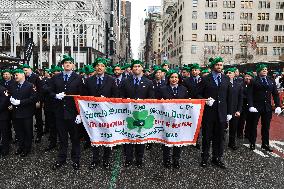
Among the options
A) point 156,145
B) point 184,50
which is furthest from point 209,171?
point 184,50

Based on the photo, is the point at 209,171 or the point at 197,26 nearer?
the point at 209,171

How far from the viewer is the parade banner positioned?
7.34 metres

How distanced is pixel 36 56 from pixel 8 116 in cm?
4622

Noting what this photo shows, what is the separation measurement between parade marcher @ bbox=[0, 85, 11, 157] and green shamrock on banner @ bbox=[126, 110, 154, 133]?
10.6 feet

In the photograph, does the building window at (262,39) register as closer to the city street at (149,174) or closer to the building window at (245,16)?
the building window at (245,16)

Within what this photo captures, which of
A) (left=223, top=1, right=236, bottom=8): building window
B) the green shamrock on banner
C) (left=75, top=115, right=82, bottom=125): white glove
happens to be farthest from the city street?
(left=223, top=1, right=236, bottom=8): building window

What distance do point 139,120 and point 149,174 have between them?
1204 mm

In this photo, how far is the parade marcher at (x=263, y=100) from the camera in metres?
8.98

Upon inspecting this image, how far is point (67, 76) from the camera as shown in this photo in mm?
7406

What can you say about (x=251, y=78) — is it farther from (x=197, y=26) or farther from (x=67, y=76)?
(x=197, y=26)

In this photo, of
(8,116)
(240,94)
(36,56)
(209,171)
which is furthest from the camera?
(36,56)

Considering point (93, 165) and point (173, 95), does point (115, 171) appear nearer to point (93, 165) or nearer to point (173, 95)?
point (93, 165)

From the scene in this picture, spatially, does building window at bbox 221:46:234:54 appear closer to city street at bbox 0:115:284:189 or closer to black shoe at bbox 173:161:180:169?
city street at bbox 0:115:284:189

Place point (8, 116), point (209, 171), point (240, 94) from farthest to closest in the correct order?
point (240, 94) → point (8, 116) → point (209, 171)
